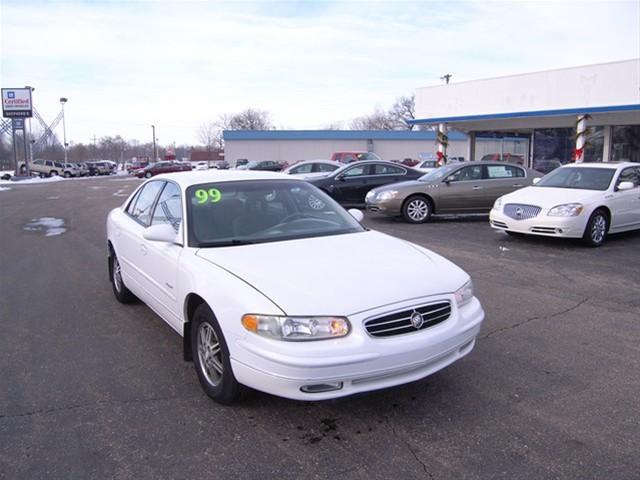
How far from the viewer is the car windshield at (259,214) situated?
171 inches

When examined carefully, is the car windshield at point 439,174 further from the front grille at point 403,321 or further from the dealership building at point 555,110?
the front grille at point 403,321

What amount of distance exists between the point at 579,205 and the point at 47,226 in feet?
39.7

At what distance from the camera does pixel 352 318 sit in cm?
319

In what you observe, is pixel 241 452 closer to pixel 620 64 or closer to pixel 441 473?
pixel 441 473

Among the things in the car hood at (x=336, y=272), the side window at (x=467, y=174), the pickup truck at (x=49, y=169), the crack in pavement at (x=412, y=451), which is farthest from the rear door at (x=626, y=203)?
the pickup truck at (x=49, y=169)

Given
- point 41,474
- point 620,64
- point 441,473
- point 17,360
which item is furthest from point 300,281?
point 620,64

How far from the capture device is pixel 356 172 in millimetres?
15664

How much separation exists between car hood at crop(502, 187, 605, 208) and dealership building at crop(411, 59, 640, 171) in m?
11.2

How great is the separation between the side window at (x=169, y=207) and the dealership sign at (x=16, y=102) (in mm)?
51977

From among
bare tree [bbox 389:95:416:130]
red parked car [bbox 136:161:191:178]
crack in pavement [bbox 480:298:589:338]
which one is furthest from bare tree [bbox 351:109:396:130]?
crack in pavement [bbox 480:298:589:338]

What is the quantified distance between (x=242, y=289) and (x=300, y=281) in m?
0.36

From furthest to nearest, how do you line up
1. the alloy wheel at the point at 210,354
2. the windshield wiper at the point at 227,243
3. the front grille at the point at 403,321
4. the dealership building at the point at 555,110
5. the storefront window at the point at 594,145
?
the storefront window at the point at 594,145 → the dealership building at the point at 555,110 → the windshield wiper at the point at 227,243 → the alloy wheel at the point at 210,354 → the front grille at the point at 403,321

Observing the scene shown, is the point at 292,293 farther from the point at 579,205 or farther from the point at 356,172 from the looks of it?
the point at 356,172

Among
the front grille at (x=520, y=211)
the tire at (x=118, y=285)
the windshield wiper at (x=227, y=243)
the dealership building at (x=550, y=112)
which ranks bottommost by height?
the tire at (x=118, y=285)
